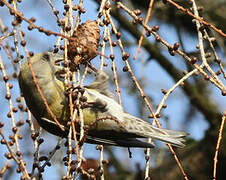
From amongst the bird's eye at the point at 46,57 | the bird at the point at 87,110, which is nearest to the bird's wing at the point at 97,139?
the bird at the point at 87,110

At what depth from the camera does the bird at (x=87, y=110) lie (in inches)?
115

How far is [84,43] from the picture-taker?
2811 millimetres

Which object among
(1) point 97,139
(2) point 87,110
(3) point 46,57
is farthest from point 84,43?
(1) point 97,139

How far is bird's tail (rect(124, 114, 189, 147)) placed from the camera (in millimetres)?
2930

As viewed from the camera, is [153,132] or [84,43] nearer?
[84,43]

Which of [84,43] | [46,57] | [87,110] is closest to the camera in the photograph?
[84,43]

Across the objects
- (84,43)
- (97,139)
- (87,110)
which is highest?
(84,43)

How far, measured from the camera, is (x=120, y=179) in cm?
541

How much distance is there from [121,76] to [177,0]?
2.42 metres

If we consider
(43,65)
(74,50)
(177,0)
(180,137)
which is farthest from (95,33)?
(177,0)

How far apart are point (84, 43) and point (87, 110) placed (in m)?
0.48

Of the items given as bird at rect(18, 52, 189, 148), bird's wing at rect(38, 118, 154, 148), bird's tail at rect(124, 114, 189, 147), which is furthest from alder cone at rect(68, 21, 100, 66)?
bird's tail at rect(124, 114, 189, 147)

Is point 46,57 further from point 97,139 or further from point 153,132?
point 153,132

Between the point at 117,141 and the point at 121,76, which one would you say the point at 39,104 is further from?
the point at 121,76
